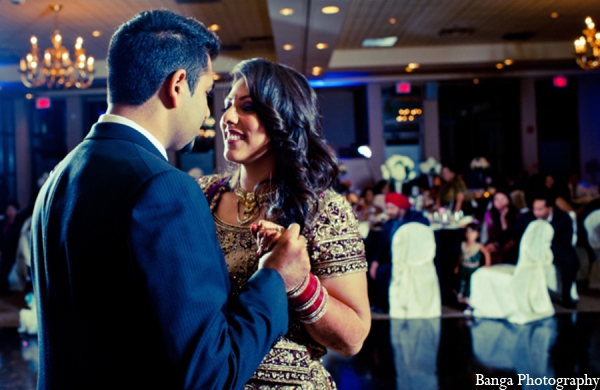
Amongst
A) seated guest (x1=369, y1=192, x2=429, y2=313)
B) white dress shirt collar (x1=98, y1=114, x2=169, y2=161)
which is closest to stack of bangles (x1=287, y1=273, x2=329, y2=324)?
white dress shirt collar (x1=98, y1=114, x2=169, y2=161)

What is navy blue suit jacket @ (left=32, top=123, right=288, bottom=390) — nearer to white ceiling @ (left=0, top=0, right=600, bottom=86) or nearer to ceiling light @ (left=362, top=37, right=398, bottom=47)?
white ceiling @ (left=0, top=0, right=600, bottom=86)

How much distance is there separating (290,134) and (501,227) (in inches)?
238

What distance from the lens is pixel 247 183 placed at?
145cm

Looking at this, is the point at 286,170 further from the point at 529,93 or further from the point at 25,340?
the point at 529,93

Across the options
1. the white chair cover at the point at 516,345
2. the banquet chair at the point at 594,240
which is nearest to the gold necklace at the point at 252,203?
the white chair cover at the point at 516,345

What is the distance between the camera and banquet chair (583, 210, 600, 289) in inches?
252

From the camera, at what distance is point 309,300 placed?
111 centimetres

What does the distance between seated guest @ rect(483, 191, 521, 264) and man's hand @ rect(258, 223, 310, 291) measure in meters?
5.42

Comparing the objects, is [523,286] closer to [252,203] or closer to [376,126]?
[252,203]

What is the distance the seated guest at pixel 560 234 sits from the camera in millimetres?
5656

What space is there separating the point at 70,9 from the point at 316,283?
726 centimetres

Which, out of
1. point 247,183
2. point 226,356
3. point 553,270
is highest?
point 247,183

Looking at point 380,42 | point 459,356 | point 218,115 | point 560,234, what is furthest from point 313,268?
point 218,115

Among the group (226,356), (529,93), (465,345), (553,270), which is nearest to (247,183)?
(226,356)
